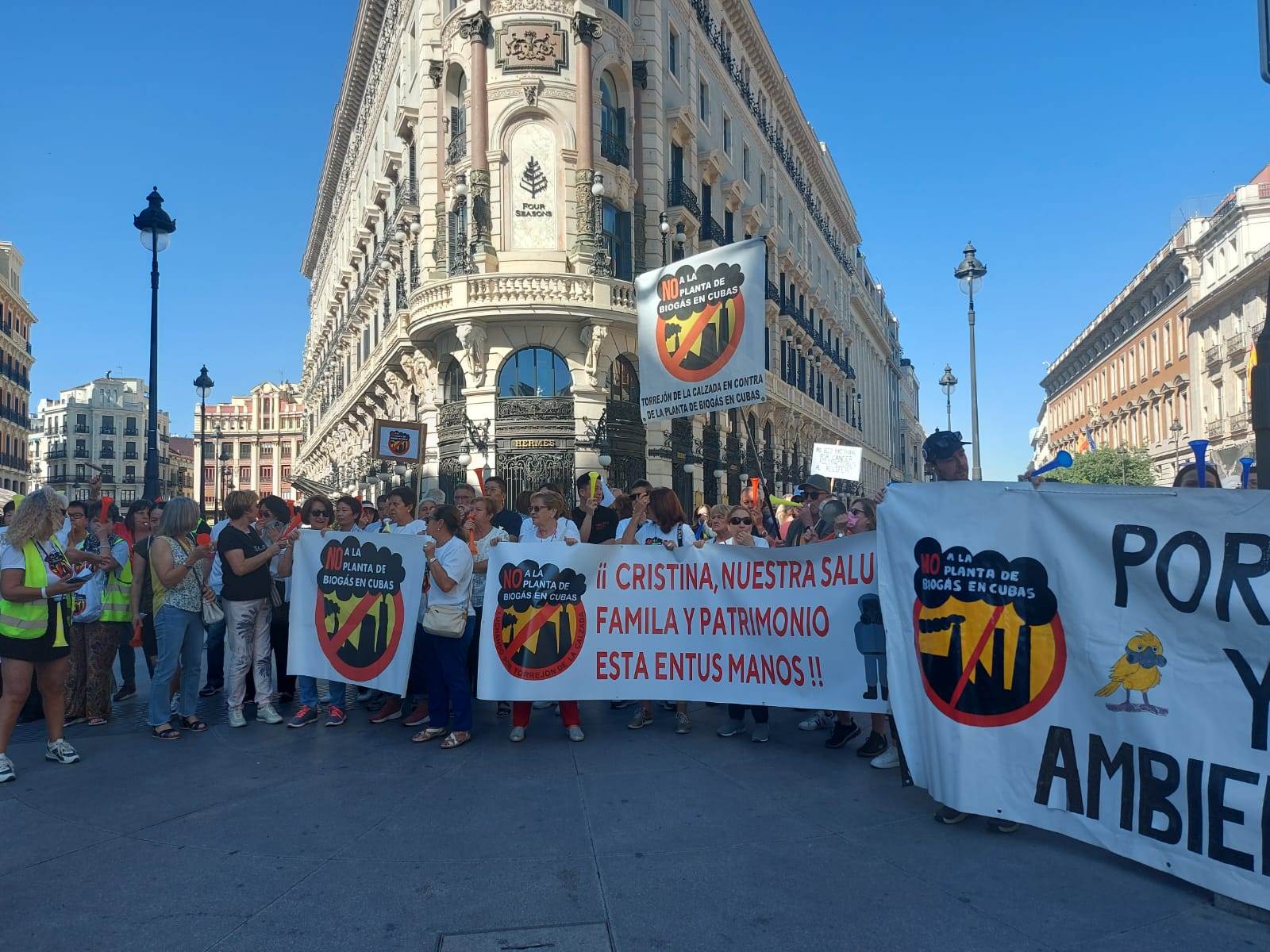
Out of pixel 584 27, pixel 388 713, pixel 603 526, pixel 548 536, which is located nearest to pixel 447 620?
pixel 548 536

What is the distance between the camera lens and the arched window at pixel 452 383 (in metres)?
23.9

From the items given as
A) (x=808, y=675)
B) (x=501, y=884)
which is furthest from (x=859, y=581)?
(x=501, y=884)

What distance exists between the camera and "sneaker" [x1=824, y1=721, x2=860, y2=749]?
19.7 feet

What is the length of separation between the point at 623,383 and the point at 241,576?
57.4 ft

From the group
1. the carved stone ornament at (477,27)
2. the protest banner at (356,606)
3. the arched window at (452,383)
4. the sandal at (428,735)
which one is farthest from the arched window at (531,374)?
the sandal at (428,735)

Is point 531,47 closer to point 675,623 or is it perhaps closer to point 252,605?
point 252,605

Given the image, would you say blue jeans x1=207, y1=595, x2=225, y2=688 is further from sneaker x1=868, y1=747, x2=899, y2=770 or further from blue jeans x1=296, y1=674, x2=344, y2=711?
sneaker x1=868, y1=747, x2=899, y2=770

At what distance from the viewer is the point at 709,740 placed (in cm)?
621

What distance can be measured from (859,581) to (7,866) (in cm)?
503

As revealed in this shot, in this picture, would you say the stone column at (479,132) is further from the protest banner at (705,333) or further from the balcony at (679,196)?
the protest banner at (705,333)

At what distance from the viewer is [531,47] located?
22203 mm

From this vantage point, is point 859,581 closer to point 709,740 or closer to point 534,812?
point 709,740

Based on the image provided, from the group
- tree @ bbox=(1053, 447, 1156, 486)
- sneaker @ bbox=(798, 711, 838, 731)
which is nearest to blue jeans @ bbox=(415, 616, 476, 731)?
sneaker @ bbox=(798, 711, 838, 731)

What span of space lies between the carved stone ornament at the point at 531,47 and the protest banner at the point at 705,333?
16733 millimetres
